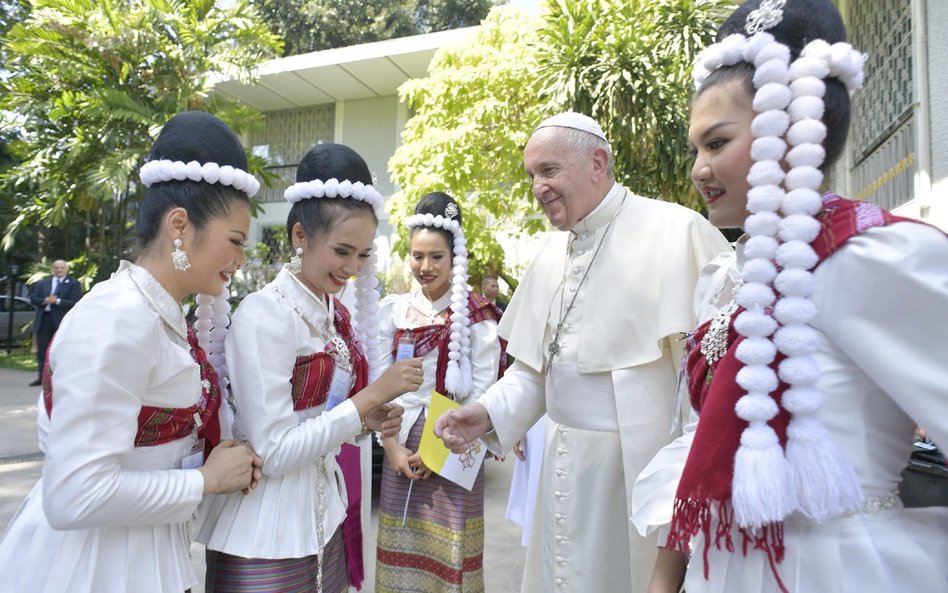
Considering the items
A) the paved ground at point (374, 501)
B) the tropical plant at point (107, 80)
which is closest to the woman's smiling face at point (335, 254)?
the paved ground at point (374, 501)

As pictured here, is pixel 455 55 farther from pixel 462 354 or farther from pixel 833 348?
pixel 833 348

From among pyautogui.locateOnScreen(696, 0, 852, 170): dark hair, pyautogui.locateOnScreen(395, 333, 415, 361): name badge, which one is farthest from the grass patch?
pyautogui.locateOnScreen(696, 0, 852, 170): dark hair

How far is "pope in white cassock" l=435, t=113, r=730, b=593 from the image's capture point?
7.04 feet

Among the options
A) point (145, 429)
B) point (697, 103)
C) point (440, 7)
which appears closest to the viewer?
point (697, 103)

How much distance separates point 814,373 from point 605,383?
1.19m

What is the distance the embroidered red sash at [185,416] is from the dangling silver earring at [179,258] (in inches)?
8.8

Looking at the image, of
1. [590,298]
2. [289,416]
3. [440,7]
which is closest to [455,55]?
[590,298]

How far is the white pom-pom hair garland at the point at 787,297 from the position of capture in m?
1.05

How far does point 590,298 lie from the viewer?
2357mm

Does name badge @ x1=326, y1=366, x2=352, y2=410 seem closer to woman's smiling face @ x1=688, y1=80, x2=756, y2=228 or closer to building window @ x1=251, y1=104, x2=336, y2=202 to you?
woman's smiling face @ x1=688, y1=80, x2=756, y2=228

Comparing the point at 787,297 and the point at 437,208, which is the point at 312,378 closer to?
the point at 787,297

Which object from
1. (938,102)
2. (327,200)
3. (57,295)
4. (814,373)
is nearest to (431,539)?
(327,200)

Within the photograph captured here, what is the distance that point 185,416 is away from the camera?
1618 mm

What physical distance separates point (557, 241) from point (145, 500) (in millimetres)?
1816
